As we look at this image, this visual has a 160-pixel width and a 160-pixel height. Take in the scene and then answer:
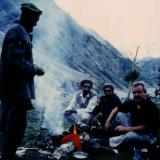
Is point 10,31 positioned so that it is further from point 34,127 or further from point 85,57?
point 85,57

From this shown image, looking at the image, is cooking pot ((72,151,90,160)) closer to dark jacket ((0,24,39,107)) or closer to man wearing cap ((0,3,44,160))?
man wearing cap ((0,3,44,160))

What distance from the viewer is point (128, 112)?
7812 mm

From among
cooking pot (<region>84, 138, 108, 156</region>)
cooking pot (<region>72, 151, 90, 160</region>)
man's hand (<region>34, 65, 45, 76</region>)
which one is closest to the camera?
man's hand (<region>34, 65, 45, 76</region>)

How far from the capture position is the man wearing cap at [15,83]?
5203 mm

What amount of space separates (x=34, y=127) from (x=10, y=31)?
268 inches

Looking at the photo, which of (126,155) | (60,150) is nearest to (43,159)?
(60,150)

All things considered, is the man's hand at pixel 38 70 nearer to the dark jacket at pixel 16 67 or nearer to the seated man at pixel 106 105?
the dark jacket at pixel 16 67

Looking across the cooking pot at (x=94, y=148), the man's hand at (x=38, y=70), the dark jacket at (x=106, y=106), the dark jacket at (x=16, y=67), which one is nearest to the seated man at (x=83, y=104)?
the dark jacket at (x=106, y=106)

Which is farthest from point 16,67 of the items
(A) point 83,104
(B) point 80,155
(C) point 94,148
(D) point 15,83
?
(A) point 83,104

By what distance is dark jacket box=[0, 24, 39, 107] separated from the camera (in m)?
5.21

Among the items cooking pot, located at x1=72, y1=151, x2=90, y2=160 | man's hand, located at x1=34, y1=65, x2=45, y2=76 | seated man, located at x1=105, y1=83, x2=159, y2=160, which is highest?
man's hand, located at x1=34, y1=65, x2=45, y2=76

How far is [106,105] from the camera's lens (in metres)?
9.91

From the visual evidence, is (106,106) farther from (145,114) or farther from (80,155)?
(80,155)

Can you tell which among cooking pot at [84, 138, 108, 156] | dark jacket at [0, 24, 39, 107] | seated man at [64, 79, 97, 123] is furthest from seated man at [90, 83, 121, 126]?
dark jacket at [0, 24, 39, 107]
